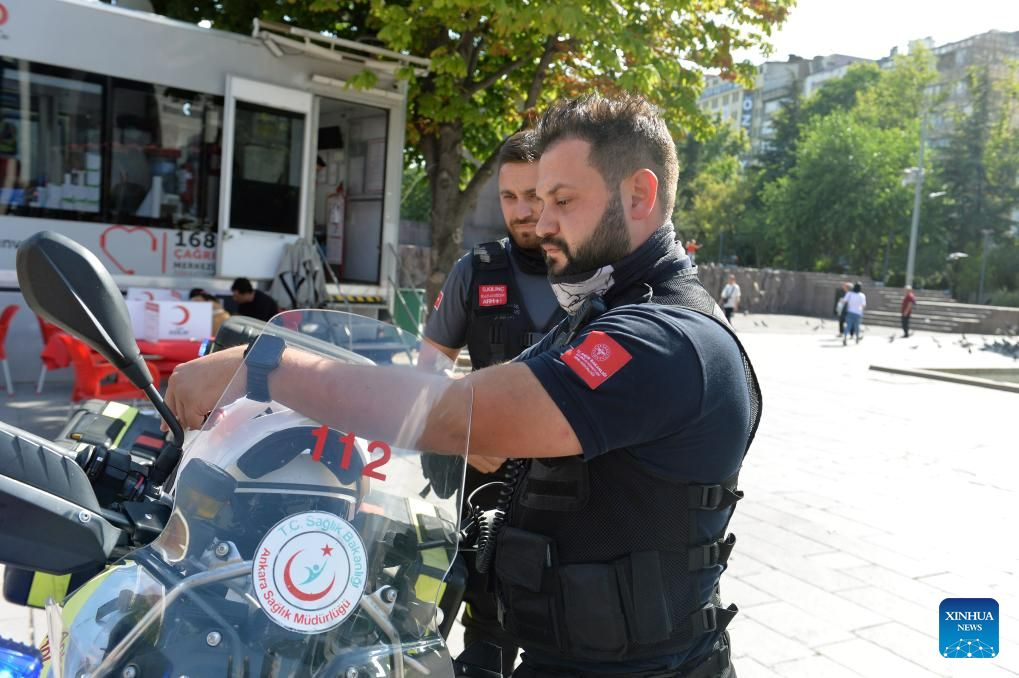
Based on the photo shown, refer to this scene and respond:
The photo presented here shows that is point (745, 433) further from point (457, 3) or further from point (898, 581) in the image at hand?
point (457, 3)

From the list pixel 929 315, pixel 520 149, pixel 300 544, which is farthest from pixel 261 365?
pixel 929 315

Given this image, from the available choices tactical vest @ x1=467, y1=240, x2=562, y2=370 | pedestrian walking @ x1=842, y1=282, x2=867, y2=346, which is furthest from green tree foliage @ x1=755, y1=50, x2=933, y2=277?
tactical vest @ x1=467, y1=240, x2=562, y2=370

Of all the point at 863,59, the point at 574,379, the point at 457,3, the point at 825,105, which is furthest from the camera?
the point at 863,59

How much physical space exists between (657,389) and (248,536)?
67cm

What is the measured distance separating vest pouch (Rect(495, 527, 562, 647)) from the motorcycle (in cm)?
28

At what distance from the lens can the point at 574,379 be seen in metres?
1.37

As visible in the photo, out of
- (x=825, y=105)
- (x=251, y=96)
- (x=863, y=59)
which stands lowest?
(x=251, y=96)

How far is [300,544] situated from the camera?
1.17 m

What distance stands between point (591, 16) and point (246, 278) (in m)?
4.67

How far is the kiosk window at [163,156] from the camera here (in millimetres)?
8914

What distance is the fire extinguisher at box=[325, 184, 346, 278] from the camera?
11953 mm

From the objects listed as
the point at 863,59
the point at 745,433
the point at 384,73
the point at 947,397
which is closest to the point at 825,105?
the point at 863,59

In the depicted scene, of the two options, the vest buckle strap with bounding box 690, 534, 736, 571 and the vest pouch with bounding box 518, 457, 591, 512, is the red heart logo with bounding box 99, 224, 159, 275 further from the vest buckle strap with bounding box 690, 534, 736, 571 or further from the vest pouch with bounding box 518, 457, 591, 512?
the vest buckle strap with bounding box 690, 534, 736, 571

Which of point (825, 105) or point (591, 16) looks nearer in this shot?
point (591, 16)
